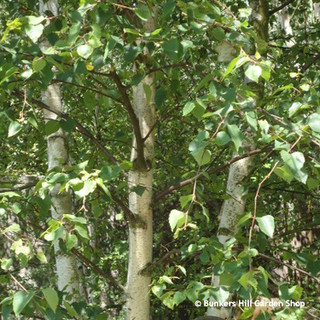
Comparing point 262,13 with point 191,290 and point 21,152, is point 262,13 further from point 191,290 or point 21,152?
point 21,152

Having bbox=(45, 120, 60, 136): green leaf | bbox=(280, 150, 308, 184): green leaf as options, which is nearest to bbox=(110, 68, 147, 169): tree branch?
bbox=(45, 120, 60, 136): green leaf

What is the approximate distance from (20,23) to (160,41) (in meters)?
0.50

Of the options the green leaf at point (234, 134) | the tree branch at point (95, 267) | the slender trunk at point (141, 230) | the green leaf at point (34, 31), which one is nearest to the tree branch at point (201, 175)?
the slender trunk at point (141, 230)

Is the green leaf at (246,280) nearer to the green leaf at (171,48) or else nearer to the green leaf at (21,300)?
the green leaf at (21,300)

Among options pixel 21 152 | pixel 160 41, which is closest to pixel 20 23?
pixel 160 41

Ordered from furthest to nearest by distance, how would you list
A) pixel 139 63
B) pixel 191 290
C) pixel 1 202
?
pixel 139 63
pixel 191 290
pixel 1 202

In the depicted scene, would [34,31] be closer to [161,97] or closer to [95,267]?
[161,97]

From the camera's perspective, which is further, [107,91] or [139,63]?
[107,91]

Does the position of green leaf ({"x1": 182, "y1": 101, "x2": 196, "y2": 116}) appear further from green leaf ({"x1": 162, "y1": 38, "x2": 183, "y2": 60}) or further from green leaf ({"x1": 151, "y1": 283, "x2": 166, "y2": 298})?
green leaf ({"x1": 151, "y1": 283, "x2": 166, "y2": 298})

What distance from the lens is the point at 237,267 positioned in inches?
58.0

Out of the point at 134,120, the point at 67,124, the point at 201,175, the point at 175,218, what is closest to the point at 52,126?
the point at 67,124

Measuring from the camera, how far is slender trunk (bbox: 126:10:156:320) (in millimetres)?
2209

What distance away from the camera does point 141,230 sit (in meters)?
2.26

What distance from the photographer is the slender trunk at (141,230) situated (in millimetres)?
2209
